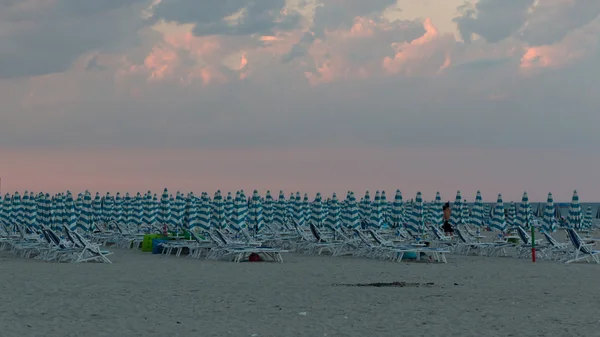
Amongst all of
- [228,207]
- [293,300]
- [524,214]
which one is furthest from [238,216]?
[293,300]

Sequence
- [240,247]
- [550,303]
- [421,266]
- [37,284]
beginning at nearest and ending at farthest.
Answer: [550,303] < [37,284] < [421,266] < [240,247]

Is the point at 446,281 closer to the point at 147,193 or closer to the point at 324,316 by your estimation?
the point at 324,316

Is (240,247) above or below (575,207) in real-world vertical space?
below

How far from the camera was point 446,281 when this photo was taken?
12945 mm

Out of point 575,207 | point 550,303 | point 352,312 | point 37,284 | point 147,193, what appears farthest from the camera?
point 147,193

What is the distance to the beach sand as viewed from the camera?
793 centimetres

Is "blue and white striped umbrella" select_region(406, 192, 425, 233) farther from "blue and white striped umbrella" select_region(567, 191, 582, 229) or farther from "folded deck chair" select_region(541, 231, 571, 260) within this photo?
"blue and white striped umbrella" select_region(567, 191, 582, 229)

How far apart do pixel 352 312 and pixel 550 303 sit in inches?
109

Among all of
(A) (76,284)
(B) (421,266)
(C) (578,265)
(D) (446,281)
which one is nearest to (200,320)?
(A) (76,284)

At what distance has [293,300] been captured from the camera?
1020 centimetres

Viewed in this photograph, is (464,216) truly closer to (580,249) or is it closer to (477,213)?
(477,213)

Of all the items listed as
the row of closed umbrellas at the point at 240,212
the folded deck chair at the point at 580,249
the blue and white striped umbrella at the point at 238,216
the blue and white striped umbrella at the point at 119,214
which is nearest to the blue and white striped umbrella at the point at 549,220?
the row of closed umbrellas at the point at 240,212

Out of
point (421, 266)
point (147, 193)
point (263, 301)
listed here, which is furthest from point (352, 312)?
point (147, 193)

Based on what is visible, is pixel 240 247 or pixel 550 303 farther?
pixel 240 247
